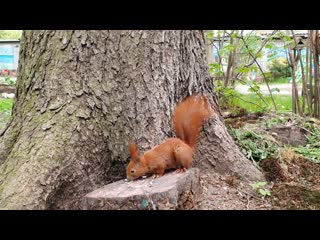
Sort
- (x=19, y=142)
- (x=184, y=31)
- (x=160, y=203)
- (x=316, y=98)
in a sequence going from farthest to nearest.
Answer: (x=316, y=98) → (x=184, y=31) → (x=19, y=142) → (x=160, y=203)

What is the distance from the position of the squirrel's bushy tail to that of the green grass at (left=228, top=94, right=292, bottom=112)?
6.47ft

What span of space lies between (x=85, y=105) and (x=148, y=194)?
66 cm

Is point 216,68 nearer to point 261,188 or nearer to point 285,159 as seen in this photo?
point 285,159

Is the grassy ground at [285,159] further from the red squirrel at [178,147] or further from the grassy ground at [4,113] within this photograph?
the grassy ground at [4,113]

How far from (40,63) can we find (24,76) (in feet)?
0.46

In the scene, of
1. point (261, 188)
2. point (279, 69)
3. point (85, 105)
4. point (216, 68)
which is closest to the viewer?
point (85, 105)

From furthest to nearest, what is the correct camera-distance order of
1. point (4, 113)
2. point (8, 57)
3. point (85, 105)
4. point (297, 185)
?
1. point (8, 57)
2. point (4, 113)
3. point (297, 185)
4. point (85, 105)

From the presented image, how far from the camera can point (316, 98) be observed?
4.26 metres

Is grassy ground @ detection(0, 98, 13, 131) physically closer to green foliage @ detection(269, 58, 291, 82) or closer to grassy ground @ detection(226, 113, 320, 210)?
grassy ground @ detection(226, 113, 320, 210)

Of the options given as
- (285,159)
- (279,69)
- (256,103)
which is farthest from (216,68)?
(279,69)

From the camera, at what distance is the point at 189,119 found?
2.43 metres

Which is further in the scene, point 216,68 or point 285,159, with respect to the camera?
point 216,68

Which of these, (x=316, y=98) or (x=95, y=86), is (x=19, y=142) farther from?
(x=316, y=98)
